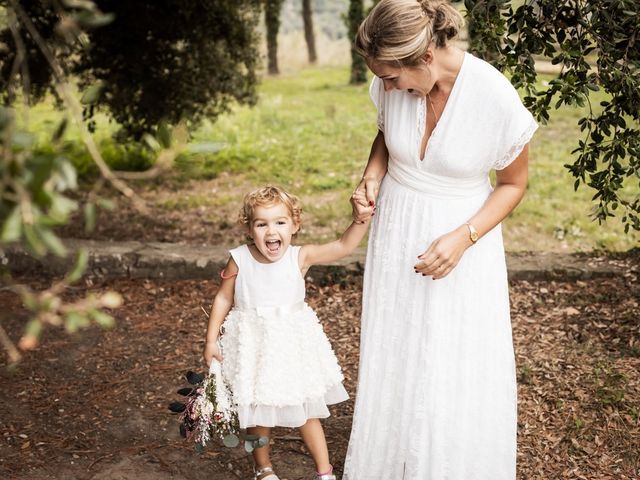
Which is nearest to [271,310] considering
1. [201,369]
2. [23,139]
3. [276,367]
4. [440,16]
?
[276,367]

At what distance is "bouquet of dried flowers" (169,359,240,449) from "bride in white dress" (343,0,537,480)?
54 cm

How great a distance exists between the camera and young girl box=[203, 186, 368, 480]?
3076 millimetres

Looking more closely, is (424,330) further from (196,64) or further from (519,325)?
(196,64)

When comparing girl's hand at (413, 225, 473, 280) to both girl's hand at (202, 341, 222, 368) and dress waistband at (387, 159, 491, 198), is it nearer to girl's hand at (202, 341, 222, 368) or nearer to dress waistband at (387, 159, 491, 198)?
dress waistband at (387, 159, 491, 198)

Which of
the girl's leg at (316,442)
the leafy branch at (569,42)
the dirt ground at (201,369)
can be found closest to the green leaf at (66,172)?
the girl's leg at (316,442)

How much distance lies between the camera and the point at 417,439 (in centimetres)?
309

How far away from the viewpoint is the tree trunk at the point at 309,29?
18858mm

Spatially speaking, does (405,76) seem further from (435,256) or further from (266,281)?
(266,281)

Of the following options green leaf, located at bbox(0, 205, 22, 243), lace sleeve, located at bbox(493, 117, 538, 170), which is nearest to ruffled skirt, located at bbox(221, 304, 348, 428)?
lace sleeve, located at bbox(493, 117, 538, 170)

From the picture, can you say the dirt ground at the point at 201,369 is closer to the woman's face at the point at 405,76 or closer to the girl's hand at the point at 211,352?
the girl's hand at the point at 211,352

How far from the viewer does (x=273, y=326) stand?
310 cm

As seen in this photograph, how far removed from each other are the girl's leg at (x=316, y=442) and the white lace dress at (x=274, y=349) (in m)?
0.07

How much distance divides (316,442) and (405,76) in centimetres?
156

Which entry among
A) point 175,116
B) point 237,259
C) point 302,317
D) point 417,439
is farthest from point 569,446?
point 175,116
